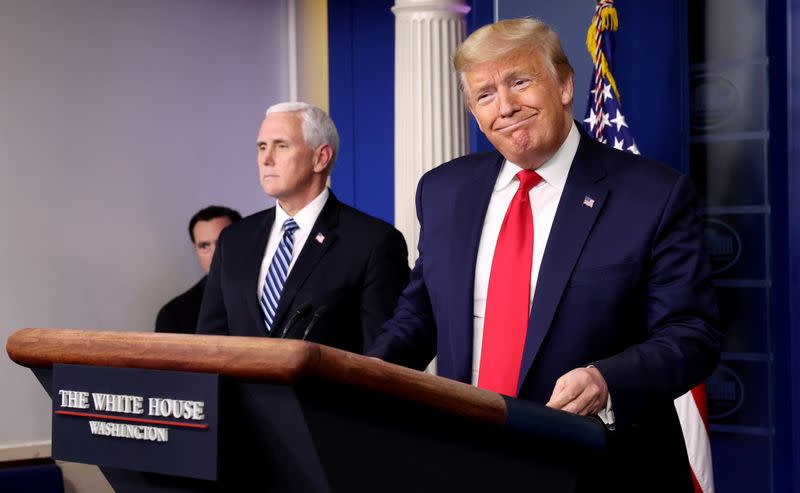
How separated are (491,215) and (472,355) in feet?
0.85

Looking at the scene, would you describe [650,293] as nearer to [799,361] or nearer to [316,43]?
[799,361]

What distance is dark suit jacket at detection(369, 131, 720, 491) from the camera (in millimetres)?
1772

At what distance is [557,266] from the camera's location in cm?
181

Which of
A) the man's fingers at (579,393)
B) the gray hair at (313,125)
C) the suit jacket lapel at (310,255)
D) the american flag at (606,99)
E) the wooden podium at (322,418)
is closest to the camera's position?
the wooden podium at (322,418)

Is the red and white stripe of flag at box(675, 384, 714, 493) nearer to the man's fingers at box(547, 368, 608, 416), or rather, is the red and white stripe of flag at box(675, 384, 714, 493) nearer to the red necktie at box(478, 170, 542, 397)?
the red necktie at box(478, 170, 542, 397)

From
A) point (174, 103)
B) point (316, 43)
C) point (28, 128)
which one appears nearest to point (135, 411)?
point (28, 128)

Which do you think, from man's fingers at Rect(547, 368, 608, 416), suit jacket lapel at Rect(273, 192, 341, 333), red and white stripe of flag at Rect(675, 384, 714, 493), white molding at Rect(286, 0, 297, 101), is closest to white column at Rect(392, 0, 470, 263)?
suit jacket lapel at Rect(273, 192, 341, 333)

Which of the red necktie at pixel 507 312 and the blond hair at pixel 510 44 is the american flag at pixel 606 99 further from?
the red necktie at pixel 507 312

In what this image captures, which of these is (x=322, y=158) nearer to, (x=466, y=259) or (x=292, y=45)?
(x=466, y=259)

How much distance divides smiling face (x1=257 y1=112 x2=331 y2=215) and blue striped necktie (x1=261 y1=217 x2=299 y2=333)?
11 centimetres

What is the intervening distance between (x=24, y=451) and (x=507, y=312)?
403cm

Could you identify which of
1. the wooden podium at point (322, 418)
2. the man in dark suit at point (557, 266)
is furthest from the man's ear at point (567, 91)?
the wooden podium at point (322, 418)

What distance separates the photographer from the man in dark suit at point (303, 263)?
3.20 m

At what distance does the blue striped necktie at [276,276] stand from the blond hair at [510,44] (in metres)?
1.41
